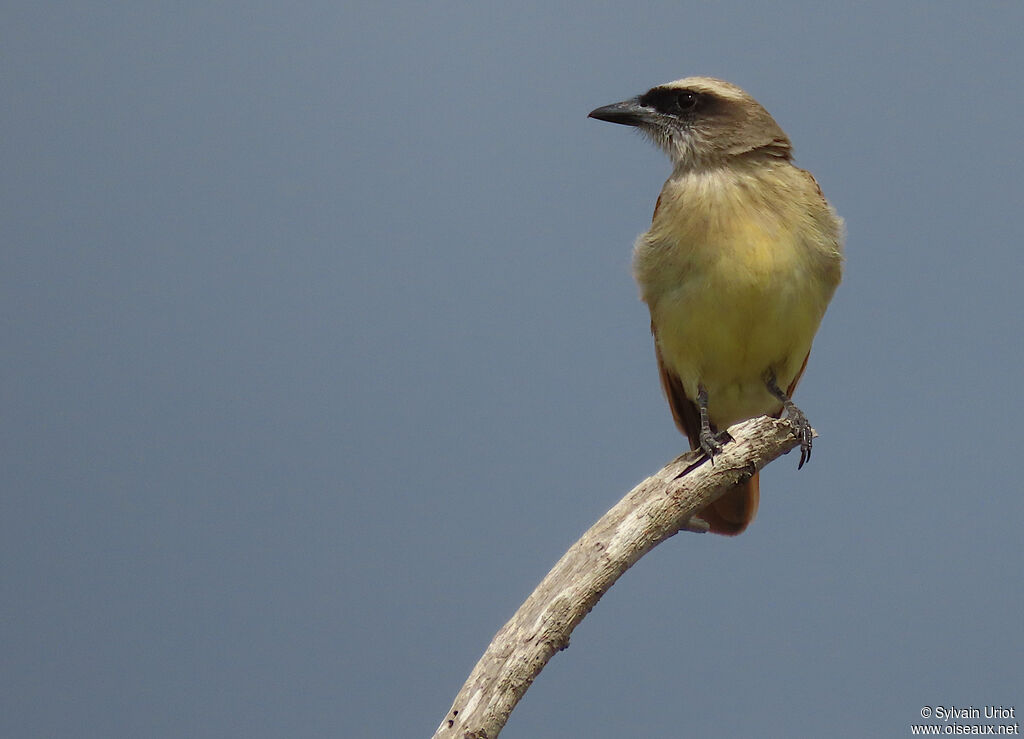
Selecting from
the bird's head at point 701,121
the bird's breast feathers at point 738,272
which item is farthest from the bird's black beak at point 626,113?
the bird's breast feathers at point 738,272

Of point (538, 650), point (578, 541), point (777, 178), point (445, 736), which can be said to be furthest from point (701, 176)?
point (445, 736)

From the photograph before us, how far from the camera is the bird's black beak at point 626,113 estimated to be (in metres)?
4.25

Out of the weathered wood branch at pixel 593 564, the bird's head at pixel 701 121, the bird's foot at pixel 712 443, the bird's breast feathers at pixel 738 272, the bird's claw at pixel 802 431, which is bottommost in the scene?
the weathered wood branch at pixel 593 564

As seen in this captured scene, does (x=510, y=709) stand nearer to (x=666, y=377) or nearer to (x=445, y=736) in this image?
(x=445, y=736)

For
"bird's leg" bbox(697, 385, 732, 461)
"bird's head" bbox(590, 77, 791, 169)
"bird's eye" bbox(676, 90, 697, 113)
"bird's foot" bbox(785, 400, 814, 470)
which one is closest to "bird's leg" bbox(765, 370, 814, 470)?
"bird's foot" bbox(785, 400, 814, 470)

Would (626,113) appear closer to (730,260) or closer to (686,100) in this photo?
(686,100)

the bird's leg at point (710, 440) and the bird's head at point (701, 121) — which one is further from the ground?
the bird's head at point (701, 121)

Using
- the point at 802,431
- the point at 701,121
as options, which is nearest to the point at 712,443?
the point at 802,431

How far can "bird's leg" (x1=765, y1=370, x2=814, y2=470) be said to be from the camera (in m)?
3.79

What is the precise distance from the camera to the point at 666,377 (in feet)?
13.9

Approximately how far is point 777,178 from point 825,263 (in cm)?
34

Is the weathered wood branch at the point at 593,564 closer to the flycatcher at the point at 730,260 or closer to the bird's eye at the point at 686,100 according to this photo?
the flycatcher at the point at 730,260

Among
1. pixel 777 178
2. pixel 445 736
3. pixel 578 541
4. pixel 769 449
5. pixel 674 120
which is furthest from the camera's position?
pixel 674 120

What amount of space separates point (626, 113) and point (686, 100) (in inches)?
9.4
